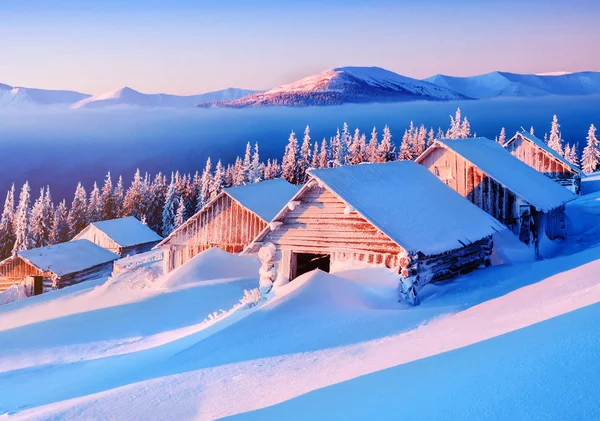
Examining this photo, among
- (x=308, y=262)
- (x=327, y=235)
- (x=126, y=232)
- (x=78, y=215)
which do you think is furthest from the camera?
(x=78, y=215)

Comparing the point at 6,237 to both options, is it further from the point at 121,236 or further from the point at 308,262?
the point at 308,262

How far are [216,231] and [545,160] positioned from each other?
34.9 m

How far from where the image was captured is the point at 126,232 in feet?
196

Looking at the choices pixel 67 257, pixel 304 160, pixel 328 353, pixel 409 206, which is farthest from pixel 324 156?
pixel 328 353

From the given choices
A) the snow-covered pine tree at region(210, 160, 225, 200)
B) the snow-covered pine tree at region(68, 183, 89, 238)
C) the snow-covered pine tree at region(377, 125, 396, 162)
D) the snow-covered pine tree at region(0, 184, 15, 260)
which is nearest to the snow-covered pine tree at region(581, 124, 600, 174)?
the snow-covered pine tree at region(377, 125, 396, 162)

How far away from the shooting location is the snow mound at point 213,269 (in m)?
23.1

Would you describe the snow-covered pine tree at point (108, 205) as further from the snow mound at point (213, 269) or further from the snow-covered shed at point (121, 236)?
the snow mound at point (213, 269)

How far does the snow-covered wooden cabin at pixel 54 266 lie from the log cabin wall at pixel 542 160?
42.2m

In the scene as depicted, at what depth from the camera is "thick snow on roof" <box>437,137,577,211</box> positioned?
84.9ft

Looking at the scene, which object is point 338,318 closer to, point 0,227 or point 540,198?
point 540,198

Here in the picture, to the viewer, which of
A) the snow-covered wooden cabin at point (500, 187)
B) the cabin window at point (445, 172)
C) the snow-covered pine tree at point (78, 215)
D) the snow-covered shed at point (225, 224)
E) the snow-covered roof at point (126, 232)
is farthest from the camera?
the snow-covered pine tree at point (78, 215)

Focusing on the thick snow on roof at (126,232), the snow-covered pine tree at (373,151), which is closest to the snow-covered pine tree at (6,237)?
the thick snow on roof at (126,232)

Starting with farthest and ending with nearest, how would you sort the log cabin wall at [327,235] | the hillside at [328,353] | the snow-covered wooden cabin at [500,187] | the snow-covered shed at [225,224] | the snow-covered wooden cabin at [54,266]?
the snow-covered wooden cabin at [54,266]
the snow-covered shed at [225,224]
the snow-covered wooden cabin at [500,187]
the log cabin wall at [327,235]
the hillside at [328,353]

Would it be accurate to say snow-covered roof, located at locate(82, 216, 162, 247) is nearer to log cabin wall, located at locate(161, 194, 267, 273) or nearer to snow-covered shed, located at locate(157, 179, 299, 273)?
log cabin wall, located at locate(161, 194, 267, 273)
